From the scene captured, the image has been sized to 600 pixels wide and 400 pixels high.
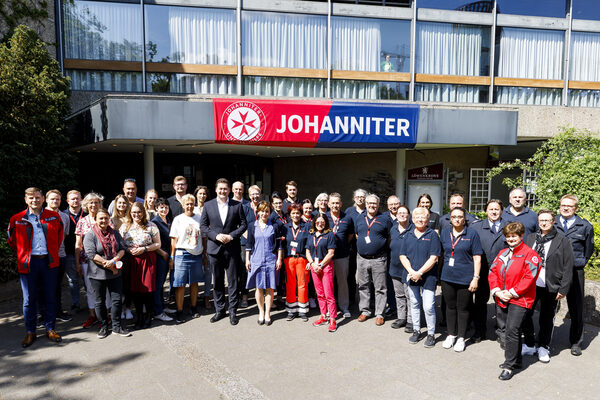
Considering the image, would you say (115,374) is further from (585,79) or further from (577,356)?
(585,79)

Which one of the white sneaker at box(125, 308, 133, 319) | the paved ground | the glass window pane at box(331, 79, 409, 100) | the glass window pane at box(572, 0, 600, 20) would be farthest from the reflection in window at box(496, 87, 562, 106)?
the white sneaker at box(125, 308, 133, 319)

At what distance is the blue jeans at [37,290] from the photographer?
4.89m

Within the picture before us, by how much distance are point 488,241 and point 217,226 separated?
11.7ft

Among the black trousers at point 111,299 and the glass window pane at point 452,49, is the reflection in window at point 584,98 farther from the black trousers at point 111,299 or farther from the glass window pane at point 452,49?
the black trousers at point 111,299

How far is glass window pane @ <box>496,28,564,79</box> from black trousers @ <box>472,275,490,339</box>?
11.9 metres

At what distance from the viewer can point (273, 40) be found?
13.3 metres

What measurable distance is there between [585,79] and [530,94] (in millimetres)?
2194

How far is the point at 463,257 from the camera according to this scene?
4.69 metres

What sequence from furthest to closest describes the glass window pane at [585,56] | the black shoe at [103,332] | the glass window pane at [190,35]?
the glass window pane at [585,56] → the glass window pane at [190,35] → the black shoe at [103,332]

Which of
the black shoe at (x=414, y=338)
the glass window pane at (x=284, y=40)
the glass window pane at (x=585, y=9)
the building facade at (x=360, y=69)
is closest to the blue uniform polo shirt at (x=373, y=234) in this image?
the black shoe at (x=414, y=338)

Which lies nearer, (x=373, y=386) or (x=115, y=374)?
(x=373, y=386)

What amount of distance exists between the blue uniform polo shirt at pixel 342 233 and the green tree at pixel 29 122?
646 cm

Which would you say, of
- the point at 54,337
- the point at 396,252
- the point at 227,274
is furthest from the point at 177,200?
the point at 396,252

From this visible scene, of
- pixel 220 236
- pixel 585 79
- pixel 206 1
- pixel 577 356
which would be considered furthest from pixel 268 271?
pixel 585 79
